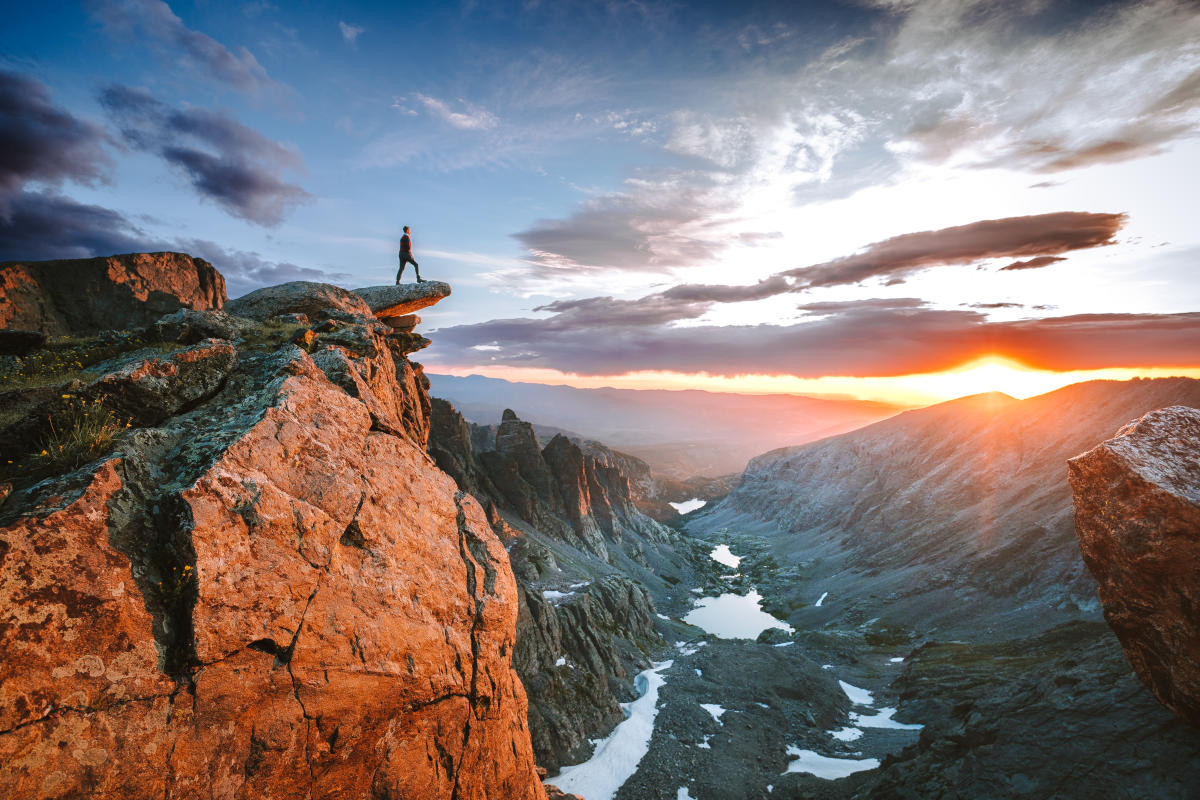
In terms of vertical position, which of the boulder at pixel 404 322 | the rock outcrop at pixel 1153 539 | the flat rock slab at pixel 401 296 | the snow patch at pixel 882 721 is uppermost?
the flat rock slab at pixel 401 296

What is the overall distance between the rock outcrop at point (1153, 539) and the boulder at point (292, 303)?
3782 cm

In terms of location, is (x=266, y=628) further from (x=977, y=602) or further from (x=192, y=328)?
(x=977, y=602)

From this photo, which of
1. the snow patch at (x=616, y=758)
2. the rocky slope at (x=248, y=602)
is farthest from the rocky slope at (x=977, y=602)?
the rocky slope at (x=248, y=602)

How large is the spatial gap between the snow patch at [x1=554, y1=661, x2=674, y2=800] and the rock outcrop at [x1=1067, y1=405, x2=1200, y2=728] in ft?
141

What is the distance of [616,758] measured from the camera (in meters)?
51.2

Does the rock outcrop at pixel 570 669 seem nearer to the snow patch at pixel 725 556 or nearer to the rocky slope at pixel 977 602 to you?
the rocky slope at pixel 977 602

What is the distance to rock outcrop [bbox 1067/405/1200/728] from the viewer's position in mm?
19484

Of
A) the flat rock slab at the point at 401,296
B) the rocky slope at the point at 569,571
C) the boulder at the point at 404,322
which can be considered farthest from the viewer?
the rocky slope at the point at 569,571

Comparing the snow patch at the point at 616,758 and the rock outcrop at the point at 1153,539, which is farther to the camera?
the snow patch at the point at 616,758

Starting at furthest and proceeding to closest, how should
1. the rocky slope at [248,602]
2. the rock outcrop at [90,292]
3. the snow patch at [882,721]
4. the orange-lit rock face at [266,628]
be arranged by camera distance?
the snow patch at [882,721] < the rock outcrop at [90,292] < the rocky slope at [248,602] < the orange-lit rock face at [266,628]

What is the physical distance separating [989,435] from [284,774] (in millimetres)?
172029

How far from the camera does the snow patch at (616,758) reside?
46844 millimetres

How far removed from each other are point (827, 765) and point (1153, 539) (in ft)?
154

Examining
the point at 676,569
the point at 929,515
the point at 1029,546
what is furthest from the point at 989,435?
the point at 676,569
